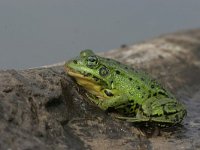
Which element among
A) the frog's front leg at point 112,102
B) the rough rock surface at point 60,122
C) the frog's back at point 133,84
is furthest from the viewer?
the frog's back at point 133,84

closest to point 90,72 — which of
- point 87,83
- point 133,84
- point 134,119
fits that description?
point 87,83

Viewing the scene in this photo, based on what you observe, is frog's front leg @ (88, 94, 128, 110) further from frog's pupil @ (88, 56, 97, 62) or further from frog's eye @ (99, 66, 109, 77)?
frog's pupil @ (88, 56, 97, 62)

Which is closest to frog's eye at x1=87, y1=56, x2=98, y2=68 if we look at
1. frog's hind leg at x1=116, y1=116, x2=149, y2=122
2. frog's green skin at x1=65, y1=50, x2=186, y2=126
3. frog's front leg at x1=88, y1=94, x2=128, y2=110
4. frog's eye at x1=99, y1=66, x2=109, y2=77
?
frog's green skin at x1=65, y1=50, x2=186, y2=126

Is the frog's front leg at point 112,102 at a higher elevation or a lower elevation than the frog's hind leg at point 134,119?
higher

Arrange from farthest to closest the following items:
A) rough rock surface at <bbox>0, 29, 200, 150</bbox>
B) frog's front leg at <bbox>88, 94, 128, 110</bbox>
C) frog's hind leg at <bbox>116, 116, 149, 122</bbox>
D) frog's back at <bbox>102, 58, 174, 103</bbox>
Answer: frog's back at <bbox>102, 58, 174, 103</bbox>, frog's front leg at <bbox>88, 94, 128, 110</bbox>, frog's hind leg at <bbox>116, 116, 149, 122</bbox>, rough rock surface at <bbox>0, 29, 200, 150</bbox>

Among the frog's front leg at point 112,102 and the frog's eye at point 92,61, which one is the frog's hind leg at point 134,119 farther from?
the frog's eye at point 92,61

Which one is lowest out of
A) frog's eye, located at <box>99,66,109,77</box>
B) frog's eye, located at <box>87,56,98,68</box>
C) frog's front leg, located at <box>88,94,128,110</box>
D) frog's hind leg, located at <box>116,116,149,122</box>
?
frog's hind leg, located at <box>116,116,149,122</box>

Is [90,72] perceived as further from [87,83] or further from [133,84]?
[133,84]

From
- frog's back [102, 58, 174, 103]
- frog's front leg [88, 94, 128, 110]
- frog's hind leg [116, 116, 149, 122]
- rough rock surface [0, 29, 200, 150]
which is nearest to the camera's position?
rough rock surface [0, 29, 200, 150]

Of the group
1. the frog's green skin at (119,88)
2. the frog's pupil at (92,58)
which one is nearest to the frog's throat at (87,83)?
the frog's green skin at (119,88)
